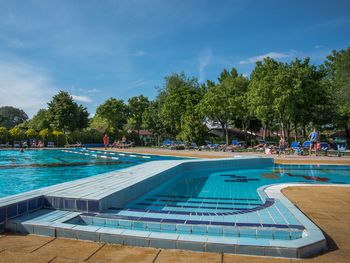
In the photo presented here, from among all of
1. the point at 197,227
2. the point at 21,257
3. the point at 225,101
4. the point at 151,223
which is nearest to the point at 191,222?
the point at 197,227

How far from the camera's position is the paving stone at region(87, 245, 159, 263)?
→ 271 cm

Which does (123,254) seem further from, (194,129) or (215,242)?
(194,129)

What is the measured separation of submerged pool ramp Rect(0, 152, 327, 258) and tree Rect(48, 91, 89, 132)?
36854mm

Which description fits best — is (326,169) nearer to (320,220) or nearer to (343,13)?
(320,220)

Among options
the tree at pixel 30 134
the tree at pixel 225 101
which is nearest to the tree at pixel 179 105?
the tree at pixel 225 101

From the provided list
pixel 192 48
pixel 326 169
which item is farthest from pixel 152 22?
pixel 326 169

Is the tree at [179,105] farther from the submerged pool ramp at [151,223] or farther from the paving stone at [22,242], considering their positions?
the paving stone at [22,242]

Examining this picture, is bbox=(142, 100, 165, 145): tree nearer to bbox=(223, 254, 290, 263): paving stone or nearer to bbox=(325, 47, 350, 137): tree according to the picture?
bbox=(325, 47, 350, 137): tree

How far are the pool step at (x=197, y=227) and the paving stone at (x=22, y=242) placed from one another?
56 centimetres

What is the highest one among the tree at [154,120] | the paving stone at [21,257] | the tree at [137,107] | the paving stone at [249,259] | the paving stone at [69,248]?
the tree at [137,107]

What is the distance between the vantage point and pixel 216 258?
2.72 meters

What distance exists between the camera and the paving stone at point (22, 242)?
9.74ft

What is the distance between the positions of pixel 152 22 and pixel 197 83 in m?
32.3

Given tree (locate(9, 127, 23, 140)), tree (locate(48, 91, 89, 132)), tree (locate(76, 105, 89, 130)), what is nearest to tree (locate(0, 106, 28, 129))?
tree (locate(76, 105, 89, 130))
